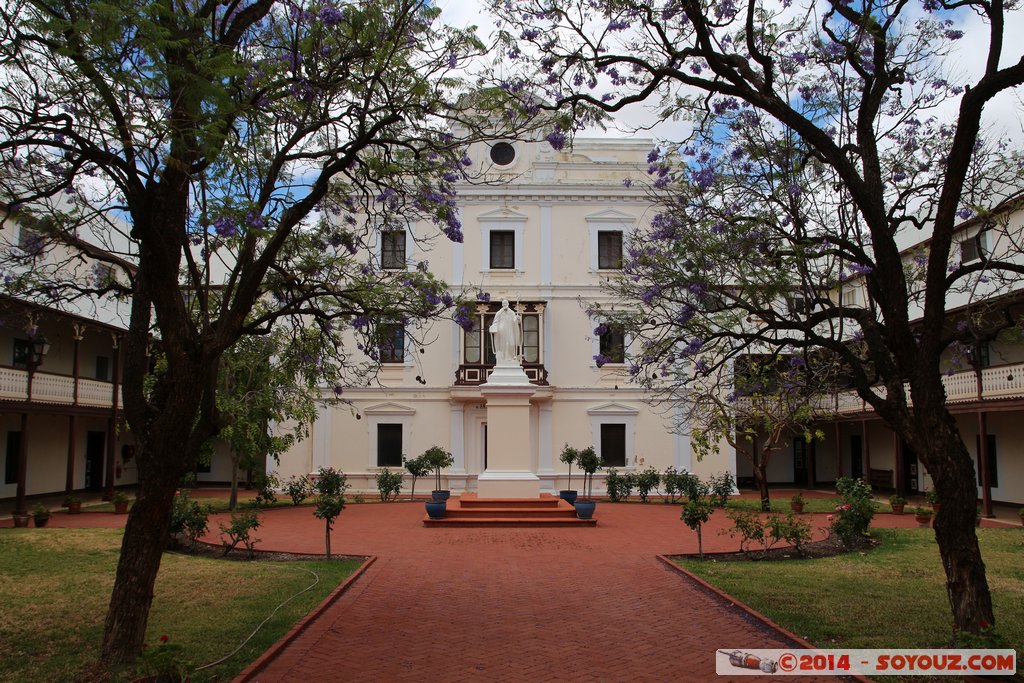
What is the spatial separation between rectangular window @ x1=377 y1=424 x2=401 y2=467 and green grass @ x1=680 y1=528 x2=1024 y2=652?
61.3 feet

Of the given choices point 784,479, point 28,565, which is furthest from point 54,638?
point 784,479

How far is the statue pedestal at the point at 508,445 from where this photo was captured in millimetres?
19375

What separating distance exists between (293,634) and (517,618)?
2353mm

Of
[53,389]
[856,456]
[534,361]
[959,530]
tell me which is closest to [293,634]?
[959,530]

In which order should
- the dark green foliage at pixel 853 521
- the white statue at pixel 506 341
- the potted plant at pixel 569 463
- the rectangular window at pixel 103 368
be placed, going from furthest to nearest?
the rectangular window at pixel 103 368 → the potted plant at pixel 569 463 → the white statue at pixel 506 341 → the dark green foliage at pixel 853 521

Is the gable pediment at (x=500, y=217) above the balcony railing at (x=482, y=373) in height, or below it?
above

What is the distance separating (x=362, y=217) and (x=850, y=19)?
2303 centimetres

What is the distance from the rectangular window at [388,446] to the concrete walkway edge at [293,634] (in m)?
18.4

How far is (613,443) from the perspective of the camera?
29531mm

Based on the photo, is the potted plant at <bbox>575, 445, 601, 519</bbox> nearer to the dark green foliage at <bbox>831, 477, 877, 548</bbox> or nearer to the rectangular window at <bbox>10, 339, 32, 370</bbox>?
the dark green foliage at <bbox>831, 477, 877, 548</bbox>

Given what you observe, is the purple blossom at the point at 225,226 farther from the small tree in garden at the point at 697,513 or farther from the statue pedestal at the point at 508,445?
the statue pedestal at the point at 508,445

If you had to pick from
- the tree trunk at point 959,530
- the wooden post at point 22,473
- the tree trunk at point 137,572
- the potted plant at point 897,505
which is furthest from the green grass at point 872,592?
the wooden post at point 22,473

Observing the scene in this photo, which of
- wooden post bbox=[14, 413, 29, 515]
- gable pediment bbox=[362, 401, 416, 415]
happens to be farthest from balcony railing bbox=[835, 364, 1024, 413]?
wooden post bbox=[14, 413, 29, 515]

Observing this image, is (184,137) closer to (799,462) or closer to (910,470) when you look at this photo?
(910,470)
